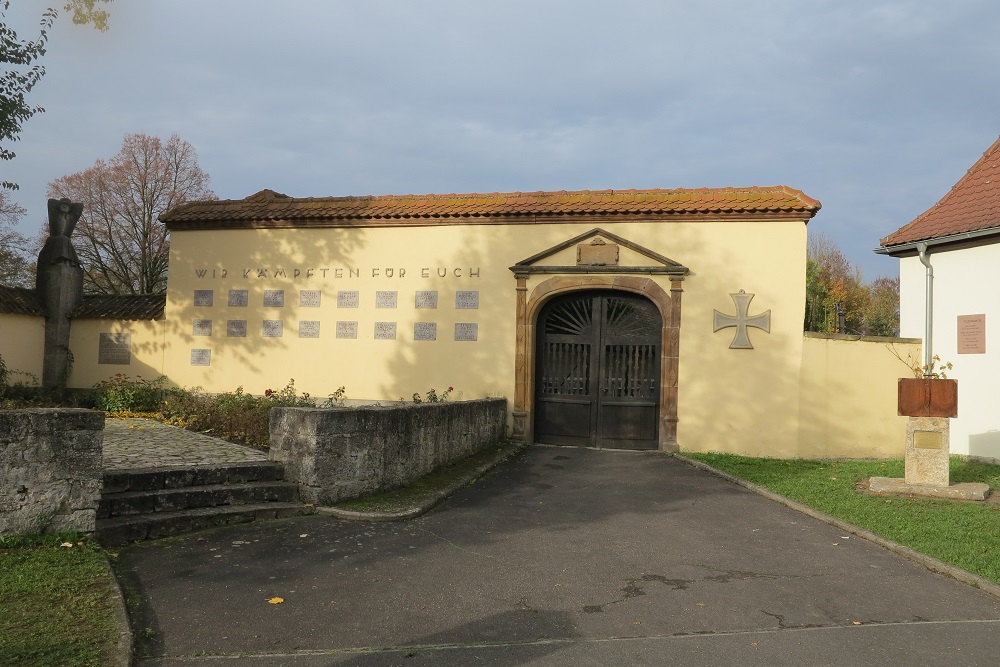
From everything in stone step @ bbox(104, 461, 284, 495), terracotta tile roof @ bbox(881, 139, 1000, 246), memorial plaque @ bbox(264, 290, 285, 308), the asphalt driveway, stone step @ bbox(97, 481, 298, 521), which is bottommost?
the asphalt driveway

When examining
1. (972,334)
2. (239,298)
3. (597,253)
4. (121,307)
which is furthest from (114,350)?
(972,334)

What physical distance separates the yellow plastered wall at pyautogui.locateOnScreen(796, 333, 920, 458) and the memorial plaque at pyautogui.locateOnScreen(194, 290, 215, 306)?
36.3 feet

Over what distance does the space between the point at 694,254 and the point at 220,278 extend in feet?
29.8

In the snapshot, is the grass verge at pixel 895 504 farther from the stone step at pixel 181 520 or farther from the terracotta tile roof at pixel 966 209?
the stone step at pixel 181 520

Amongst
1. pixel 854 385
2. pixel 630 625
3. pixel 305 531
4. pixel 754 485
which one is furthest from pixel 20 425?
pixel 854 385

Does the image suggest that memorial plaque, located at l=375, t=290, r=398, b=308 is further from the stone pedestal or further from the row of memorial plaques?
the stone pedestal

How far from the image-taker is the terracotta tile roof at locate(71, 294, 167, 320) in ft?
46.6

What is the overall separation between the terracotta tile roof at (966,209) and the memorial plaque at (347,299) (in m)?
9.65

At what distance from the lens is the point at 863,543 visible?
20.8 ft

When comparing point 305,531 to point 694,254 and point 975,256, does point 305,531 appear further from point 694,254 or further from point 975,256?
point 975,256

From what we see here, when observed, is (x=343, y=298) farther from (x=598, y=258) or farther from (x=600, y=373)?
(x=600, y=373)

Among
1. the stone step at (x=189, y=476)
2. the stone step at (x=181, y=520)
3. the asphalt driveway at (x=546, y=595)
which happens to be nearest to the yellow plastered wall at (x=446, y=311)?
the asphalt driveway at (x=546, y=595)

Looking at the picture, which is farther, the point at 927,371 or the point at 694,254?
the point at 694,254

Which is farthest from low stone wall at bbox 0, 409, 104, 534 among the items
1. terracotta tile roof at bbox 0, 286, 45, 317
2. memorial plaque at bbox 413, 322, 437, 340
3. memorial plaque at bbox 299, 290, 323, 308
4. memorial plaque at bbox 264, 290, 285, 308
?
terracotta tile roof at bbox 0, 286, 45, 317
